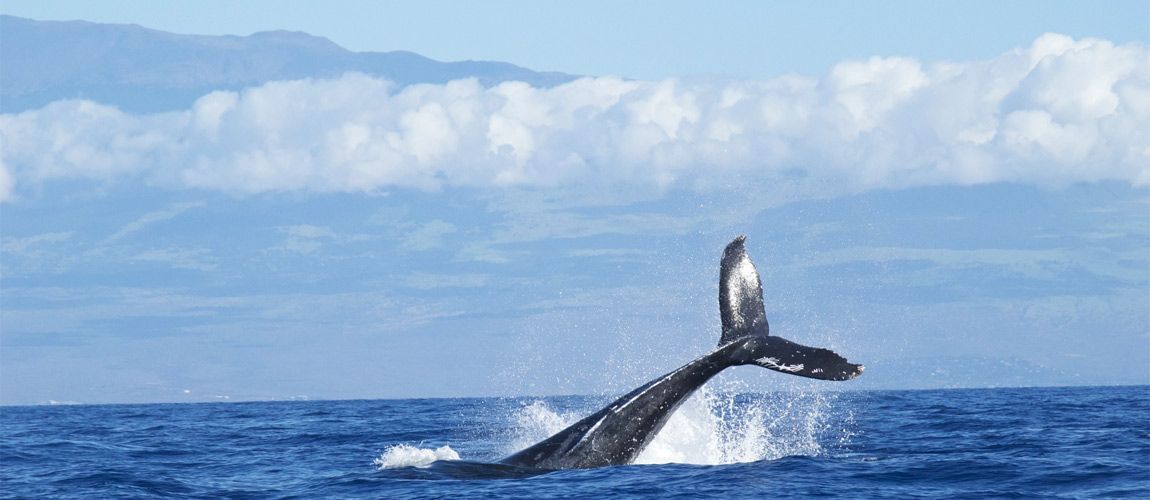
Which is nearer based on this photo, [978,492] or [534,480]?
[978,492]

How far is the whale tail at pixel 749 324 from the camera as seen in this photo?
16.8 meters

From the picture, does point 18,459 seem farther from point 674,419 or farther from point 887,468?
point 887,468

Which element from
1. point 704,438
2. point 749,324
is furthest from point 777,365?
point 704,438

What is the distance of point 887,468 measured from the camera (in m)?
18.3

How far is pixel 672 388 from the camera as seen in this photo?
18312 millimetres

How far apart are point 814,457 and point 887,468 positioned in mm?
1465

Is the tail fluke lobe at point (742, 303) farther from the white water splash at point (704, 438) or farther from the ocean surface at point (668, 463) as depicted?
the ocean surface at point (668, 463)

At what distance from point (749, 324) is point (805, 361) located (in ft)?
4.33

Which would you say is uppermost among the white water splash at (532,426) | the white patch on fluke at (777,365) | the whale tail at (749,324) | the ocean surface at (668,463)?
the whale tail at (749,324)

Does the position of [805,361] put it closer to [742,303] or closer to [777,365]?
[777,365]

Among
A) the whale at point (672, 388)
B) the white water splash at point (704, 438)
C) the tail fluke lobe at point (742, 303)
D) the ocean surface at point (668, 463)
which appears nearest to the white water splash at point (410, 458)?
the ocean surface at point (668, 463)

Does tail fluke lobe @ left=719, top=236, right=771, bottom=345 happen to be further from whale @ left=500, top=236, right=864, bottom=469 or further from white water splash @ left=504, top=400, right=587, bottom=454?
white water splash @ left=504, top=400, right=587, bottom=454

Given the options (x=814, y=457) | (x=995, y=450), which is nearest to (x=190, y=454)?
(x=814, y=457)

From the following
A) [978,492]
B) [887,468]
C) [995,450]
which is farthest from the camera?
[995,450]
